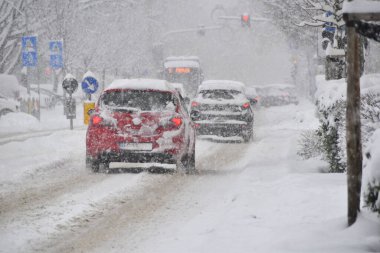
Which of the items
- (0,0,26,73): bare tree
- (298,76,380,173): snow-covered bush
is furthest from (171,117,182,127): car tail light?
(0,0,26,73): bare tree

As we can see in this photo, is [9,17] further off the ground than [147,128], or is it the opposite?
[9,17]

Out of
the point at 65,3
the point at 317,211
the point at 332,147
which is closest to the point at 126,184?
the point at 332,147

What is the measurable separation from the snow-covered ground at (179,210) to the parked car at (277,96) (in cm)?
4023

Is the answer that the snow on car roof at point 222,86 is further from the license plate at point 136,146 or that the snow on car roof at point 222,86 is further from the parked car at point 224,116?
the license plate at point 136,146

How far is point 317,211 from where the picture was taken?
775 cm

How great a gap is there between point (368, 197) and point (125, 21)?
56.6m

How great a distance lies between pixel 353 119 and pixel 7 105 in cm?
2677

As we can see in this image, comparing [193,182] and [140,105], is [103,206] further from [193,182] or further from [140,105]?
[140,105]

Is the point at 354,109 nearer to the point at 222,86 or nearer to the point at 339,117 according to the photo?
the point at 339,117

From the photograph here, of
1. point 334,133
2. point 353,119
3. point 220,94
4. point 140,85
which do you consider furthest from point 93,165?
point 220,94

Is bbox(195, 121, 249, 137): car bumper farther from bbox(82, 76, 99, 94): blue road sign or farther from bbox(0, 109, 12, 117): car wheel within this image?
bbox(0, 109, 12, 117): car wheel

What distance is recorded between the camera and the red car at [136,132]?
1321 cm

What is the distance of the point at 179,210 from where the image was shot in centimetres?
943

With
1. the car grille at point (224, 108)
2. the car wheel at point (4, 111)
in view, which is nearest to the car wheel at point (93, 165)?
Result: the car grille at point (224, 108)
